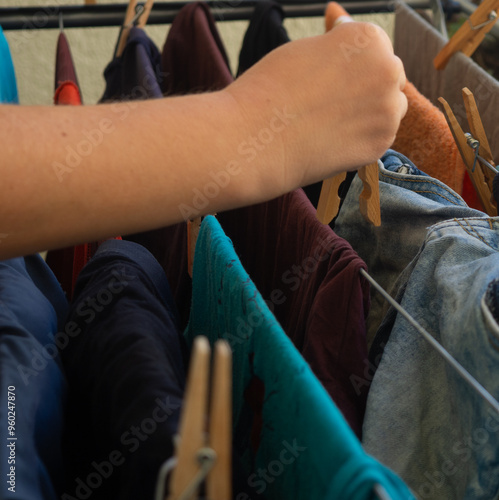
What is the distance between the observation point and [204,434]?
10.3 inches

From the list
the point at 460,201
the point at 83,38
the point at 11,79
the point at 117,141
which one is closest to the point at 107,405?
the point at 117,141

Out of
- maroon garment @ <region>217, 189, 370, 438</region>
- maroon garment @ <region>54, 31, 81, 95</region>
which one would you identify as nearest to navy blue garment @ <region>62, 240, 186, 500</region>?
maroon garment @ <region>217, 189, 370, 438</region>

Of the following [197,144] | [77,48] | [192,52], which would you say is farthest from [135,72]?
[77,48]

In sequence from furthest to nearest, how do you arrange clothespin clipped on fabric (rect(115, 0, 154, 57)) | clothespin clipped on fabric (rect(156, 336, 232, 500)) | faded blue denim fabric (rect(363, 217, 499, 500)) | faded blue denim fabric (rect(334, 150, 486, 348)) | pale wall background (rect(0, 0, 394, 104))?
pale wall background (rect(0, 0, 394, 104)) → clothespin clipped on fabric (rect(115, 0, 154, 57)) → faded blue denim fabric (rect(334, 150, 486, 348)) → faded blue denim fabric (rect(363, 217, 499, 500)) → clothespin clipped on fabric (rect(156, 336, 232, 500))

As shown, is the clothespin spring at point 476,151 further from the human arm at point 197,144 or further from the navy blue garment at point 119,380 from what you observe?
the navy blue garment at point 119,380

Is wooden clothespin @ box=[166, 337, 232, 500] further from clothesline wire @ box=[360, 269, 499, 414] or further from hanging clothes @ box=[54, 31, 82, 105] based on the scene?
hanging clothes @ box=[54, 31, 82, 105]

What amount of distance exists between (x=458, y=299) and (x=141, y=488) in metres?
0.27

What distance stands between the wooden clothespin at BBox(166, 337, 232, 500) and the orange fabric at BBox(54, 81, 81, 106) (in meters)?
0.65

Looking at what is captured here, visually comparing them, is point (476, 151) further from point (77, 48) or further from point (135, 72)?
point (77, 48)

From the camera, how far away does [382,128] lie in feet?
1.32

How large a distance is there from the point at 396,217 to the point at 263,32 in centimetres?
53

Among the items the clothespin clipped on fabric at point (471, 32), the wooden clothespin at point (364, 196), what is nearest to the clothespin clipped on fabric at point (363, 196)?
the wooden clothespin at point (364, 196)

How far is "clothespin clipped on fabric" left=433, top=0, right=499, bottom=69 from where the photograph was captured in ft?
2.74

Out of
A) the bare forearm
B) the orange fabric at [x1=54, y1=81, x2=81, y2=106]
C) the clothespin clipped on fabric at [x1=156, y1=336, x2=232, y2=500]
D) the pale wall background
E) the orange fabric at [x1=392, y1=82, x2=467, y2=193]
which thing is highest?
the bare forearm
